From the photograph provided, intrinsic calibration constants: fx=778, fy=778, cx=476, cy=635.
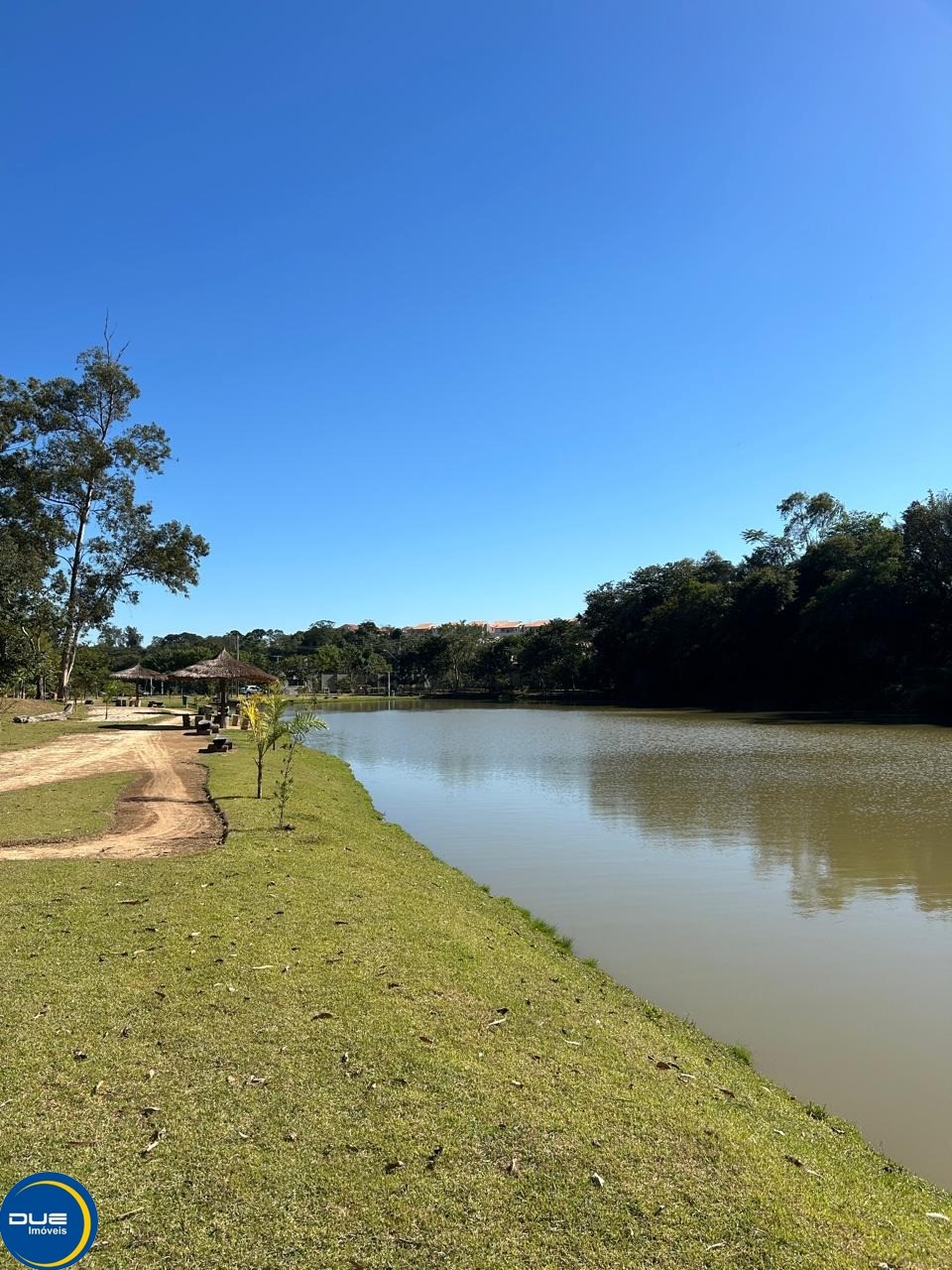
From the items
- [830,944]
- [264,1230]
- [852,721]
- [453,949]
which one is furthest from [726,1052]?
[852,721]

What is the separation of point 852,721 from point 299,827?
35.3 m

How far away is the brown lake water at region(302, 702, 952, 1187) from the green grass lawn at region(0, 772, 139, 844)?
489 centimetres

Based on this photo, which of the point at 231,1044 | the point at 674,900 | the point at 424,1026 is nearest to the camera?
the point at 231,1044

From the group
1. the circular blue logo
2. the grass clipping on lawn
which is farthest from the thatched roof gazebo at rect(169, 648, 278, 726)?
the circular blue logo

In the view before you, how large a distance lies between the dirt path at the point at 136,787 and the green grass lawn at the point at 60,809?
0.24 metres

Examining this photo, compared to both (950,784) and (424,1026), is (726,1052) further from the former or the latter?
(950,784)

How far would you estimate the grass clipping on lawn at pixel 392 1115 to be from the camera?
2.70 metres

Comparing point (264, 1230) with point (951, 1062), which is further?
point (951, 1062)

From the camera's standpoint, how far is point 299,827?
10.4 metres

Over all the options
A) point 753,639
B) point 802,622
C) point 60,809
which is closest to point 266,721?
point 60,809

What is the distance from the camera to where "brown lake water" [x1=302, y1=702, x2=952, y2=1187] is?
534 centimetres

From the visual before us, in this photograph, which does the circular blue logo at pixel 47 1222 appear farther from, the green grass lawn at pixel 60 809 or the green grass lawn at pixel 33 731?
the green grass lawn at pixel 33 731

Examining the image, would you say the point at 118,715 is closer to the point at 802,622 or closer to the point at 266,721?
the point at 266,721

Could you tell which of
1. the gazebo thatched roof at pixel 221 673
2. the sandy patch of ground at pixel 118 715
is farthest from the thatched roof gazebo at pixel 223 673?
the sandy patch of ground at pixel 118 715
